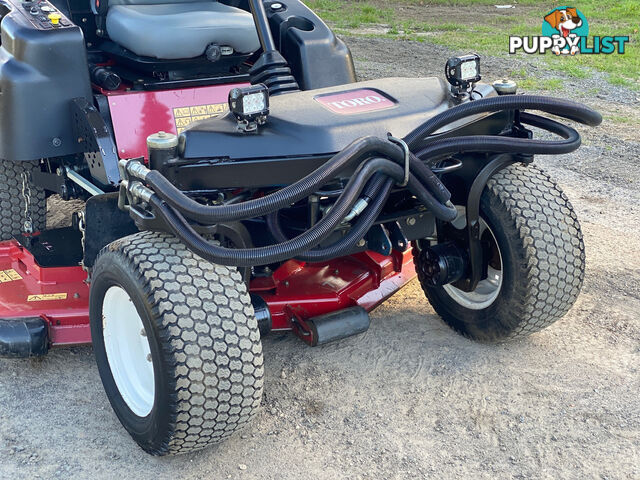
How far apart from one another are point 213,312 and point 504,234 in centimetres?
118

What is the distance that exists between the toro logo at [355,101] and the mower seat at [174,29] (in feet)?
2.77

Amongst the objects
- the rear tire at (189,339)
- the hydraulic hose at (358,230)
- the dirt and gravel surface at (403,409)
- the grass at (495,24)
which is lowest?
the grass at (495,24)

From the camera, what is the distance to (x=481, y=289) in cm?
344

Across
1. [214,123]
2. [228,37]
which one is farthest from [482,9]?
[214,123]

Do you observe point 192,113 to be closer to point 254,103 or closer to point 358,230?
point 254,103

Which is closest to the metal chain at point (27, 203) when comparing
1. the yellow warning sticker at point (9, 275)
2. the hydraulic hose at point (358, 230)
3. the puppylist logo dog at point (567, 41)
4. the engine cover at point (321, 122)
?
the yellow warning sticker at point (9, 275)

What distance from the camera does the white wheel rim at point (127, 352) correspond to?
9.37 ft

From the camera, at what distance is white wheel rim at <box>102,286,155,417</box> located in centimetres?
286

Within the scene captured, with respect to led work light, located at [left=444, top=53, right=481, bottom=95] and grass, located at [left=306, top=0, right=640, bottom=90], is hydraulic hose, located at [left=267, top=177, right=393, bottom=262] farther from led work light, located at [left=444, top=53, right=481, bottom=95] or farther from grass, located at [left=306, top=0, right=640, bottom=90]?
grass, located at [left=306, top=0, right=640, bottom=90]

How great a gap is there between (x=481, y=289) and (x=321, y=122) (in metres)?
1.12

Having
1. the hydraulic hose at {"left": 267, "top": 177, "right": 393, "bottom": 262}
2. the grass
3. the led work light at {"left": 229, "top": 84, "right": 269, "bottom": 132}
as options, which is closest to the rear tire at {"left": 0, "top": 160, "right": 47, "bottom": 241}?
the led work light at {"left": 229, "top": 84, "right": 269, "bottom": 132}

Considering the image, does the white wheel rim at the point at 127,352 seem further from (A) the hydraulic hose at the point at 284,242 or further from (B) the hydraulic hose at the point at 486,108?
(B) the hydraulic hose at the point at 486,108

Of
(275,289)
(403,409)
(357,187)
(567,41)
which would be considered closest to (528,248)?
(403,409)

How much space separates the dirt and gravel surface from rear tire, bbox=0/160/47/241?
93 centimetres
